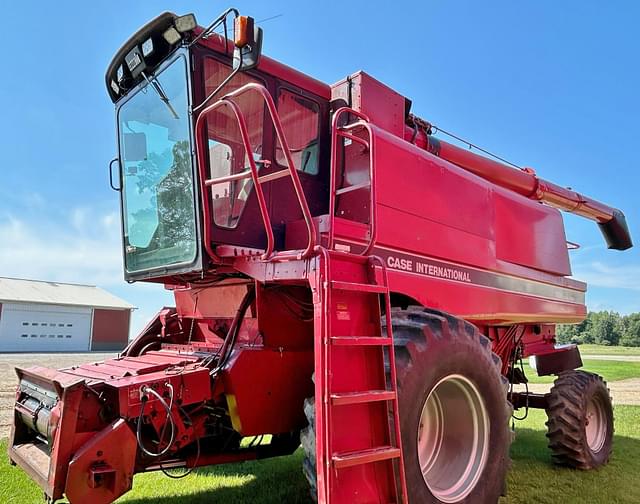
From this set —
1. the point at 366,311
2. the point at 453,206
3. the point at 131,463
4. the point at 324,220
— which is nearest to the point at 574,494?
the point at 453,206

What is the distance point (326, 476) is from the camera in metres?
2.53

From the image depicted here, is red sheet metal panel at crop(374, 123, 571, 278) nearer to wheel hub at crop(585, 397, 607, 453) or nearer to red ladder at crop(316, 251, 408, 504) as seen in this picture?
red ladder at crop(316, 251, 408, 504)

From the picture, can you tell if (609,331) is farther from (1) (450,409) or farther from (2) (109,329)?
(1) (450,409)

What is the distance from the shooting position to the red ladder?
8.60 ft

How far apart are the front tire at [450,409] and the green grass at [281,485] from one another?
116cm

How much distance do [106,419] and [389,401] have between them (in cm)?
175

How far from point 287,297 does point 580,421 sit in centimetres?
394

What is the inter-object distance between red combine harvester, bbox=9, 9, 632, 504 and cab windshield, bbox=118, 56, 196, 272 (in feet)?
0.07

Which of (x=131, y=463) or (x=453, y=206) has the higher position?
(x=453, y=206)

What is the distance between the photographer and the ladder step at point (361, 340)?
2.79 m

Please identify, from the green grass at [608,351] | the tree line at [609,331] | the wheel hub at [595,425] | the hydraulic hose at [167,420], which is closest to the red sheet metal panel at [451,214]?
the wheel hub at [595,425]

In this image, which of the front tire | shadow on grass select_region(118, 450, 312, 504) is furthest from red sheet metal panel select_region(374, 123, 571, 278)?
shadow on grass select_region(118, 450, 312, 504)

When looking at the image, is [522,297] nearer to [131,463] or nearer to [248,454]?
[248,454]

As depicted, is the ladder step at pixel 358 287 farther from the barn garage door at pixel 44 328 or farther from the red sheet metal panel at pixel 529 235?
the barn garage door at pixel 44 328
